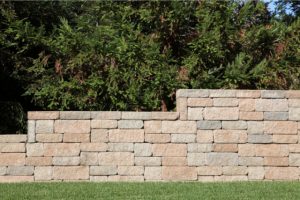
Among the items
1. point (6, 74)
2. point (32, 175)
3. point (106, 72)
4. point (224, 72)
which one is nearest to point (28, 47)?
point (6, 74)

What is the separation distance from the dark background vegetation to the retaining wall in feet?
3.85

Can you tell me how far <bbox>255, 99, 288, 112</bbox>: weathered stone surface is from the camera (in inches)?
316

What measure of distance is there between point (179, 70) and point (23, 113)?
124 inches

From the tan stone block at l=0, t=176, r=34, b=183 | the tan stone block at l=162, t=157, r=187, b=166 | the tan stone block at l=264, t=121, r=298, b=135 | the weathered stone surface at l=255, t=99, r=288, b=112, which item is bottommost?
the tan stone block at l=0, t=176, r=34, b=183

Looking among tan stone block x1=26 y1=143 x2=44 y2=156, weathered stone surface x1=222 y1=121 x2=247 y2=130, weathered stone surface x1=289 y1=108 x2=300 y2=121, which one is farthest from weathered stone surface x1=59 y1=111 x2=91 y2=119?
weathered stone surface x1=289 y1=108 x2=300 y2=121

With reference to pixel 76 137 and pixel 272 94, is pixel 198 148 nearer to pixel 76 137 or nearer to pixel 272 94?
pixel 272 94

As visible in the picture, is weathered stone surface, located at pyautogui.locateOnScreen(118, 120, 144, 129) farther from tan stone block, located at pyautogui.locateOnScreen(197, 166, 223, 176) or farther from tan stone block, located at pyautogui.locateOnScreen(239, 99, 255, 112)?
tan stone block, located at pyautogui.locateOnScreen(239, 99, 255, 112)

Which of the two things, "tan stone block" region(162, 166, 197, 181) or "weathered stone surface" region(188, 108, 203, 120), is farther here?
"weathered stone surface" region(188, 108, 203, 120)

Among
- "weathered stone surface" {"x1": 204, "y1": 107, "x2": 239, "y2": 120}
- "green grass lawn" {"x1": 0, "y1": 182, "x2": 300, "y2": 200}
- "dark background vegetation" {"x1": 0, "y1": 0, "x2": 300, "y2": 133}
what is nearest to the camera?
"green grass lawn" {"x1": 0, "y1": 182, "x2": 300, "y2": 200}

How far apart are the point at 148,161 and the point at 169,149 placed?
14.8 inches

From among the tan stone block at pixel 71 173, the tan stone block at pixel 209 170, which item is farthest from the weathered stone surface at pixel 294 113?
the tan stone block at pixel 71 173

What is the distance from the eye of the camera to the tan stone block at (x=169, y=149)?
7.93 metres

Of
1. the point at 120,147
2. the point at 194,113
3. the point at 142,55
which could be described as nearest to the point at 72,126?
the point at 120,147

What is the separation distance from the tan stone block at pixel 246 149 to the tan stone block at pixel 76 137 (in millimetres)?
2383
